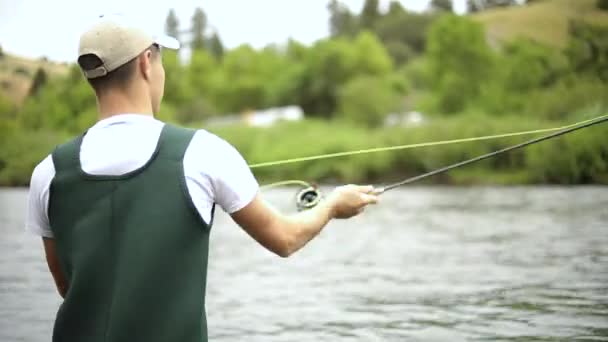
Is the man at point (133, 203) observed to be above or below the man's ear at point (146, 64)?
below


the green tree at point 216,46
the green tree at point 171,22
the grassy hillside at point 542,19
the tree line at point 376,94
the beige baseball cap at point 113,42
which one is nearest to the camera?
the beige baseball cap at point 113,42

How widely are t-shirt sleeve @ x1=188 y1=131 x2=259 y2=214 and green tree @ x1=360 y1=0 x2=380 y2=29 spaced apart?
142m

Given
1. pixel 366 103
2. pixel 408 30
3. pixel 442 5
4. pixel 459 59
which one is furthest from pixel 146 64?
pixel 442 5

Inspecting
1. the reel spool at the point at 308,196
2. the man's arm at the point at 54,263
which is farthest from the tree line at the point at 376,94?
the man's arm at the point at 54,263

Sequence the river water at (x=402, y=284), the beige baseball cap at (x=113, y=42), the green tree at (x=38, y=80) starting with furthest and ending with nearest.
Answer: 1. the green tree at (x=38, y=80)
2. the river water at (x=402, y=284)
3. the beige baseball cap at (x=113, y=42)

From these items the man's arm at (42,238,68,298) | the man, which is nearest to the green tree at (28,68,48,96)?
the man's arm at (42,238,68,298)

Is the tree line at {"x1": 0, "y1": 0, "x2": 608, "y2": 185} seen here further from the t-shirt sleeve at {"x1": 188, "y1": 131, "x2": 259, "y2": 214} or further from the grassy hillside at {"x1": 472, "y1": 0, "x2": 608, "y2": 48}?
the t-shirt sleeve at {"x1": 188, "y1": 131, "x2": 259, "y2": 214}

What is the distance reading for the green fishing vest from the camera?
249cm

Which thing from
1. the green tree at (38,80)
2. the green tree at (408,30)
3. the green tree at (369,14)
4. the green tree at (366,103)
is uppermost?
the green tree at (369,14)

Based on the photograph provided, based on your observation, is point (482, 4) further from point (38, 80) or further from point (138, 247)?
point (138, 247)

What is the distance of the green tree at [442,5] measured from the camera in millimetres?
141125

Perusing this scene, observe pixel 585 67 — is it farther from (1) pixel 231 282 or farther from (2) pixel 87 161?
(2) pixel 87 161

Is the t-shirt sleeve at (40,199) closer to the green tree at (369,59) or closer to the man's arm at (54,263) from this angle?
the man's arm at (54,263)

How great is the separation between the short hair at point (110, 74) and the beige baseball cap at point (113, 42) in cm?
1
